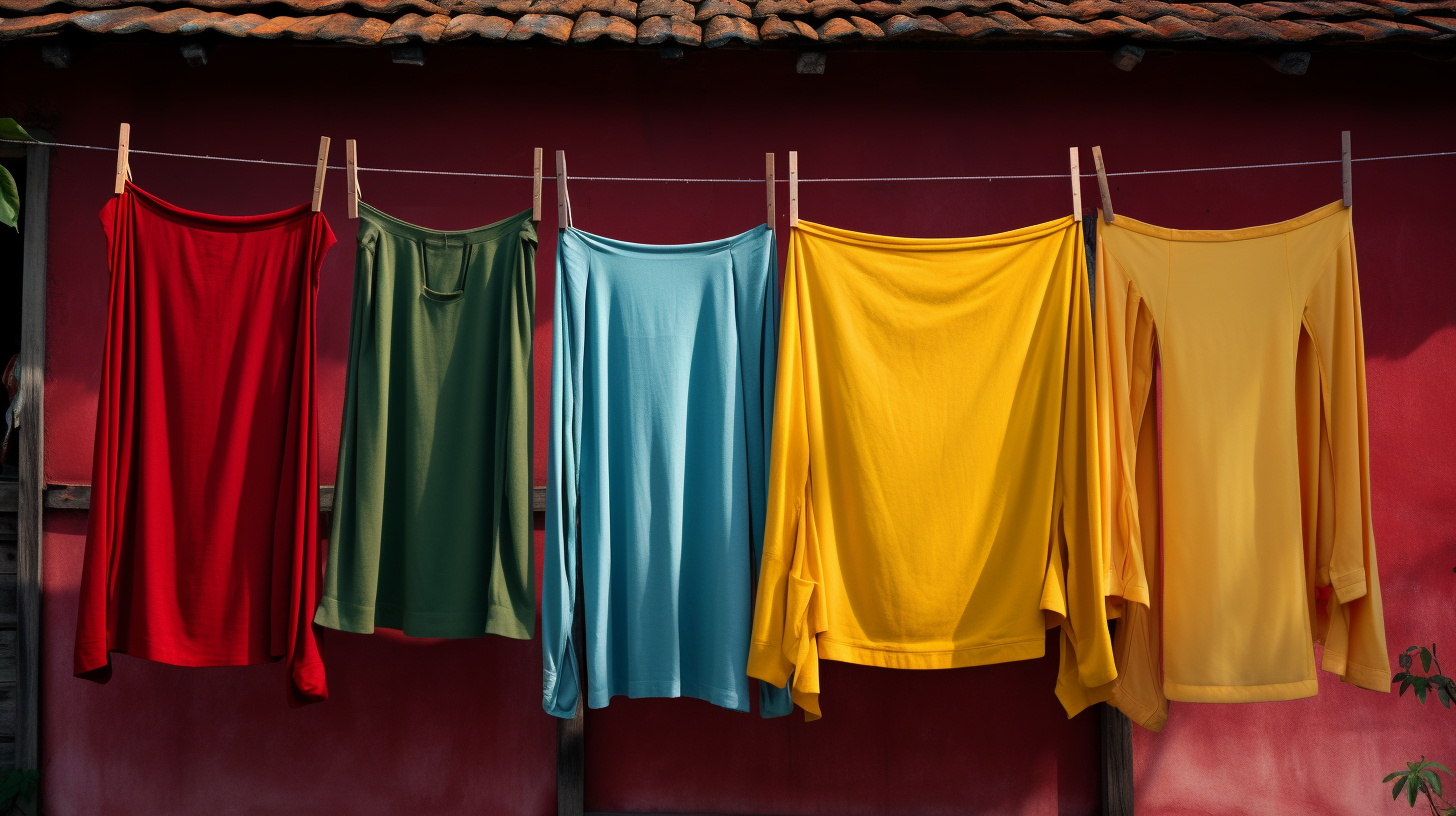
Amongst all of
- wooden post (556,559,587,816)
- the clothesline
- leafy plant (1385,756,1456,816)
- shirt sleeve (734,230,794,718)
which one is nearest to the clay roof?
the clothesline

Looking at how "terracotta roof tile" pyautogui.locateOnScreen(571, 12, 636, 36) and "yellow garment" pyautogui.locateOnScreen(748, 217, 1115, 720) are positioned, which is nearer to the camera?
"yellow garment" pyautogui.locateOnScreen(748, 217, 1115, 720)

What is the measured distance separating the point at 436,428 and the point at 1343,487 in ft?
8.70

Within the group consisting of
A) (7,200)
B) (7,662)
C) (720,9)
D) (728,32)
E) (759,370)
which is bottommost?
(7,662)

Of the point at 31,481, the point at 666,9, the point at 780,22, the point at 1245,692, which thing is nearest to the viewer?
the point at 1245,692

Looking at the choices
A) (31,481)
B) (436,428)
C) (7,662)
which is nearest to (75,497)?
(31,481)

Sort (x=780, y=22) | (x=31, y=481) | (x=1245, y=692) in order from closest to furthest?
(x=1245, y=692)
(x=780, y=22)
(x=31, y=481)

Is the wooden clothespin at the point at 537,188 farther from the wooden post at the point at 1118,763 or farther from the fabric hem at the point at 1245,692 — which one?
the wooden post at the point at 1118,763

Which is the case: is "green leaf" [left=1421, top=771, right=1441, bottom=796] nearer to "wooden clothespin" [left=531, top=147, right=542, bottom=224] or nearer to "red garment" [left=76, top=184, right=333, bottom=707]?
"wooden clothespin" [left=531, top=147, right=542, bottom=224]

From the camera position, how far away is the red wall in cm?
317

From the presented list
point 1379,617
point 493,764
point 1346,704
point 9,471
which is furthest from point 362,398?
point 1346,704

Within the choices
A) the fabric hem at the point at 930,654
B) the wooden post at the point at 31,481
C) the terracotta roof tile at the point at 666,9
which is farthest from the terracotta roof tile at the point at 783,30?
the wooden post at the point at 31,481

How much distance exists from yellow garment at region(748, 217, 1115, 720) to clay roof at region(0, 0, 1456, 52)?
2.59 ft

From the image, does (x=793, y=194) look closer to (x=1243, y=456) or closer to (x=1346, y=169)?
(x=1243, y=456)

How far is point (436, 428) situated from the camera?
257 cm
